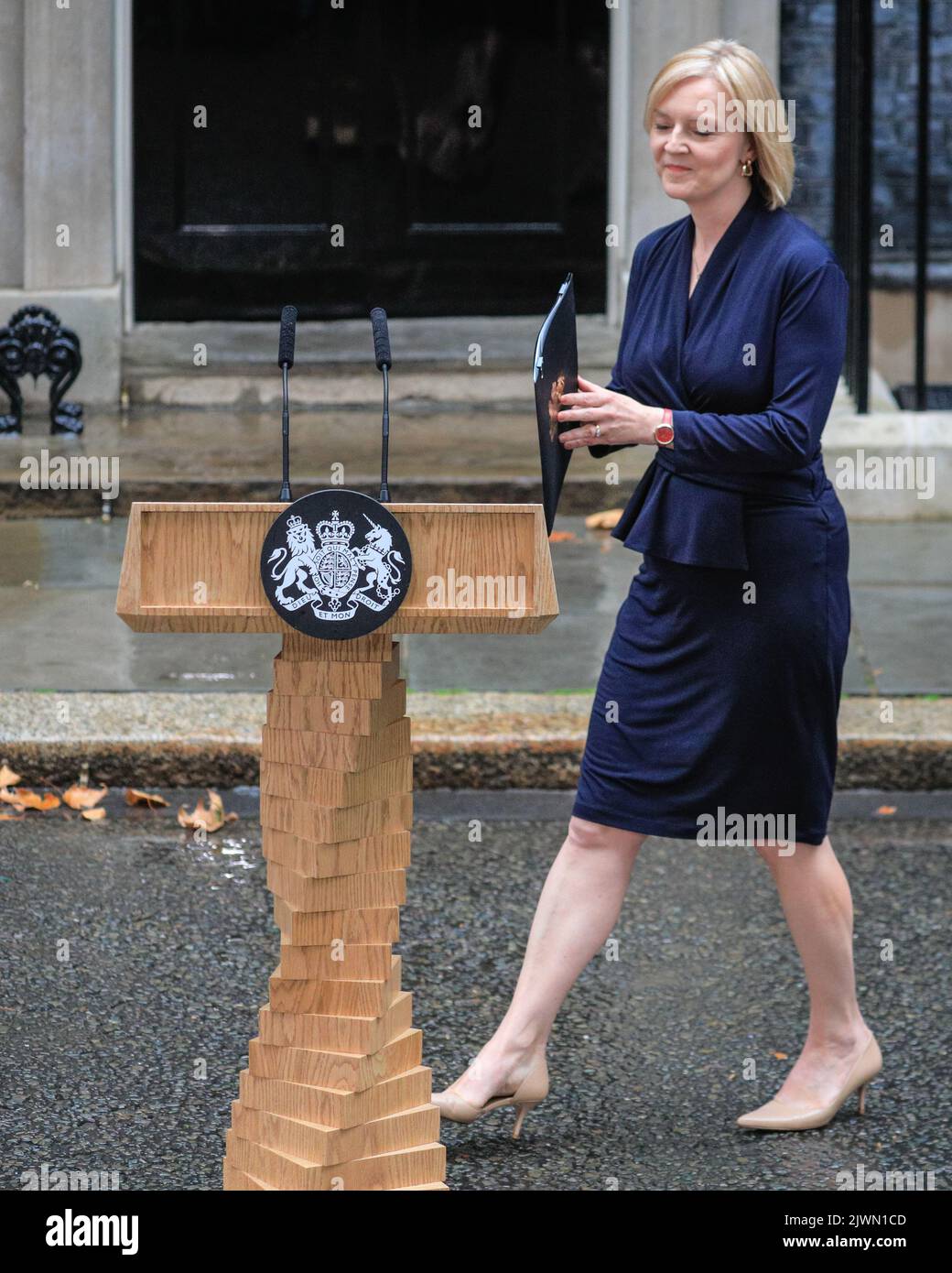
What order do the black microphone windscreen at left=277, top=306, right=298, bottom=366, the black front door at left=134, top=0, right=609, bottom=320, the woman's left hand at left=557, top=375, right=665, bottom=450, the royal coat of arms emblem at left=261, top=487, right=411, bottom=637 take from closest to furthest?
the royal coat of arms emblem at left=261, top=487, right=411, bottom=637 → the black microphone windscreen at left=277, top=306, right=298, bottom=366 → the woman's left hand at left=557, top=375, right=665, bottom=450 → the black front door at left=134, top=0, right=609, bottom=320

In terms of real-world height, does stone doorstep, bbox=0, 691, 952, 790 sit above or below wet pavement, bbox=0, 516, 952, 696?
below

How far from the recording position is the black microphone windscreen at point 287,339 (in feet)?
10.0

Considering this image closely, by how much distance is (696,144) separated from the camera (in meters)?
3.52

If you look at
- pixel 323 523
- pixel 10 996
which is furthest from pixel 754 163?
pixel 10 996

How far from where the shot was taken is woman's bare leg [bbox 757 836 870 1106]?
3783 mm

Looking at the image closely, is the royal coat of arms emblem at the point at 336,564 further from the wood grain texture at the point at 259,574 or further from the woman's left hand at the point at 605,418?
the woman's left hand at the point at 605,418

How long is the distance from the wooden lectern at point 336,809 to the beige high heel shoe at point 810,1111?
0.78m

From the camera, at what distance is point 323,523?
294 cm

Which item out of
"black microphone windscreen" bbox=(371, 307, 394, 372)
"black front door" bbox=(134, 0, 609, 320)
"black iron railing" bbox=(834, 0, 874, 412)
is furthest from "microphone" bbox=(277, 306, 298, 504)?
"black front door" bbox=(134, 0, 609, 320)

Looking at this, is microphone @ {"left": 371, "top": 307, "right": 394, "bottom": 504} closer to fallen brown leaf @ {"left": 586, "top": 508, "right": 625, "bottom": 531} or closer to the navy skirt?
the navy skirt

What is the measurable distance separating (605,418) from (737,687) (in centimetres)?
56

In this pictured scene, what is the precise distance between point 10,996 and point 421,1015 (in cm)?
88

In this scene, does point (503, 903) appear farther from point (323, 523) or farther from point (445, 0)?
point (445, 0)

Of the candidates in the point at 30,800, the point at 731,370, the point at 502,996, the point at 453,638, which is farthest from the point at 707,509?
the point at 453,638
